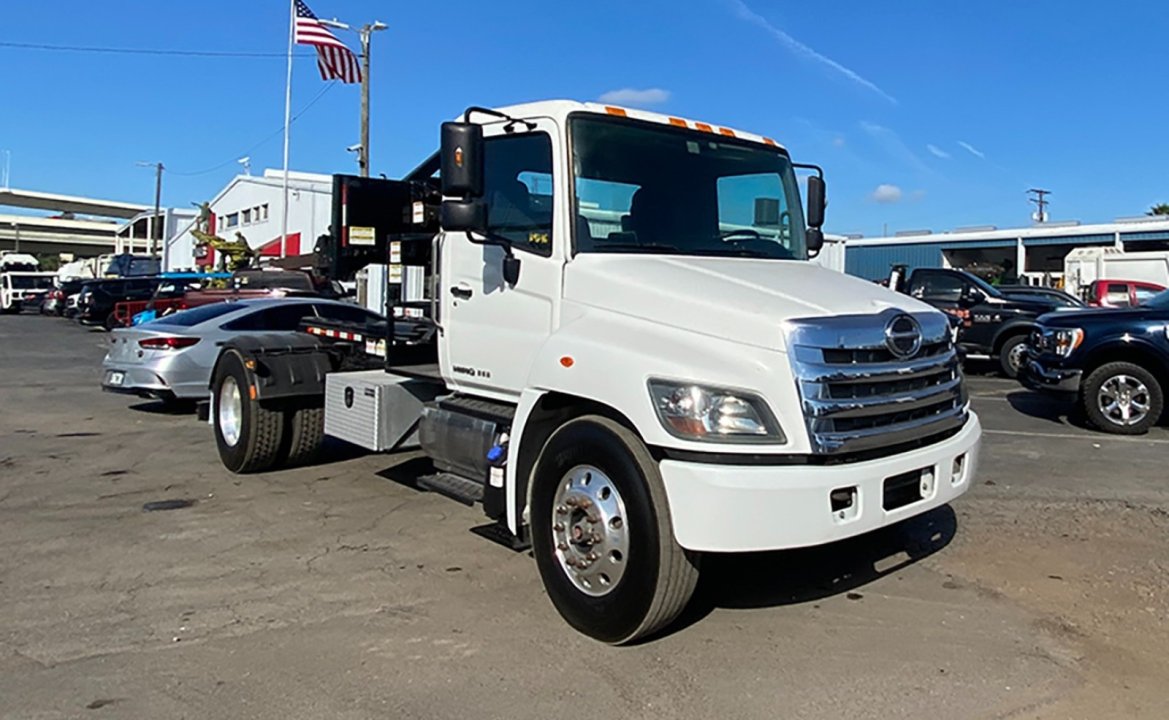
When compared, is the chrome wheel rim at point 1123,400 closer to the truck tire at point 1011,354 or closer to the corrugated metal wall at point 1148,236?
the truck tire at point 1011,354

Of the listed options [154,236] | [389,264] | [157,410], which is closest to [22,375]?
[157,410]

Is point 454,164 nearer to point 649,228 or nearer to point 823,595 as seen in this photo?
point 649,228

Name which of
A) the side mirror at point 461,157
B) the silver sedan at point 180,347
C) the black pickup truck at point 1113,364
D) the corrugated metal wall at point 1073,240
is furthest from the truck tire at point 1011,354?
the corrugated metal wall at point 1073,240

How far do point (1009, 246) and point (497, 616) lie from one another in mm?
36902

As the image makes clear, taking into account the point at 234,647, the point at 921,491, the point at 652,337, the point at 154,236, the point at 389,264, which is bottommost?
the point at 234,647

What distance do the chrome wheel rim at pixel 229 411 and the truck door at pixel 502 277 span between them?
2.96 meters

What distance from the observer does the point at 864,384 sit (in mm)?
4105

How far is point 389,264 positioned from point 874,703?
4.36 m

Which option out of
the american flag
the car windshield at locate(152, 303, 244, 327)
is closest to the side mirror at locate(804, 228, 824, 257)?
the car windshield at locate(152, 303, 244, 327)

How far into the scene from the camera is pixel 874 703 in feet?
12.0

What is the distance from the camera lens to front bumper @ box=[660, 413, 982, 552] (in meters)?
3.72

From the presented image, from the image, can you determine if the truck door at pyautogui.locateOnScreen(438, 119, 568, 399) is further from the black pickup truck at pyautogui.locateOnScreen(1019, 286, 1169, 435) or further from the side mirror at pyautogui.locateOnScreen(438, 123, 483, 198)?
the black pickup truck at pyautogui.locateOnScreen(1019, 286, 1169, 435)

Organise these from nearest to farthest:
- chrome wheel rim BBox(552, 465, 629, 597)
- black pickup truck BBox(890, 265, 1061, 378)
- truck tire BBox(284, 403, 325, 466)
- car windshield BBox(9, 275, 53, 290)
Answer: chrome wheel rim BBox(552, 465, 629, 597), truck tire BBox(284, 403, 325, 466), black pickup truck BBox(890, 265, 1061, 378), car windshield BBox(9, 275, 53, 290)

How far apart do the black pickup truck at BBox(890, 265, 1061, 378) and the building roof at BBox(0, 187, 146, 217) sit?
9567 cm
